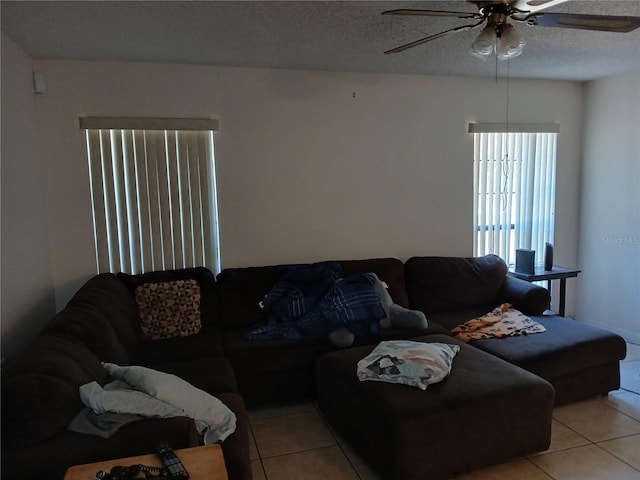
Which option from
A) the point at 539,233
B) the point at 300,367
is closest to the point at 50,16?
the point at 300,367

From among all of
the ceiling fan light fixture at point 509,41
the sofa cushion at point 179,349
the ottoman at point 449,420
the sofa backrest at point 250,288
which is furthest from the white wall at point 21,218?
the ceiling fan light fixture at point 509,41

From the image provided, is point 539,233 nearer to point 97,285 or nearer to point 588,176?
point 588,176

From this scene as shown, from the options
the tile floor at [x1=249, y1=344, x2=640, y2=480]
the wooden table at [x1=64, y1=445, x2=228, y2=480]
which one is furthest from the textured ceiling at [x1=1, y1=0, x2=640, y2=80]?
the tile floor at [x1=249, y1=344, x2=640, y2=480]

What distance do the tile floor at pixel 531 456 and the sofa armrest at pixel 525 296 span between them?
0.73 m

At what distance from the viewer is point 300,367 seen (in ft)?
10.3

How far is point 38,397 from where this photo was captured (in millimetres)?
1655

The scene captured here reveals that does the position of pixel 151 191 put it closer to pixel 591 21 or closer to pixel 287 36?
pixel 287 36

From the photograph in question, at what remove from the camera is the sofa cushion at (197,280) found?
3.37 meters

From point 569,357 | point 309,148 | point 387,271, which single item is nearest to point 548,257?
point 569,357

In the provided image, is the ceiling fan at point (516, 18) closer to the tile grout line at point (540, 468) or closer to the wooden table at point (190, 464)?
the wooden table at point (190, 464)

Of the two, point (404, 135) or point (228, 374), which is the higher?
point (404, 135)

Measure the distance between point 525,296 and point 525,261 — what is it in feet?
1.86

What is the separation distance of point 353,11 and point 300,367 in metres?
2.11

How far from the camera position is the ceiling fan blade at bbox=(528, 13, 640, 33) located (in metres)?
2.09
